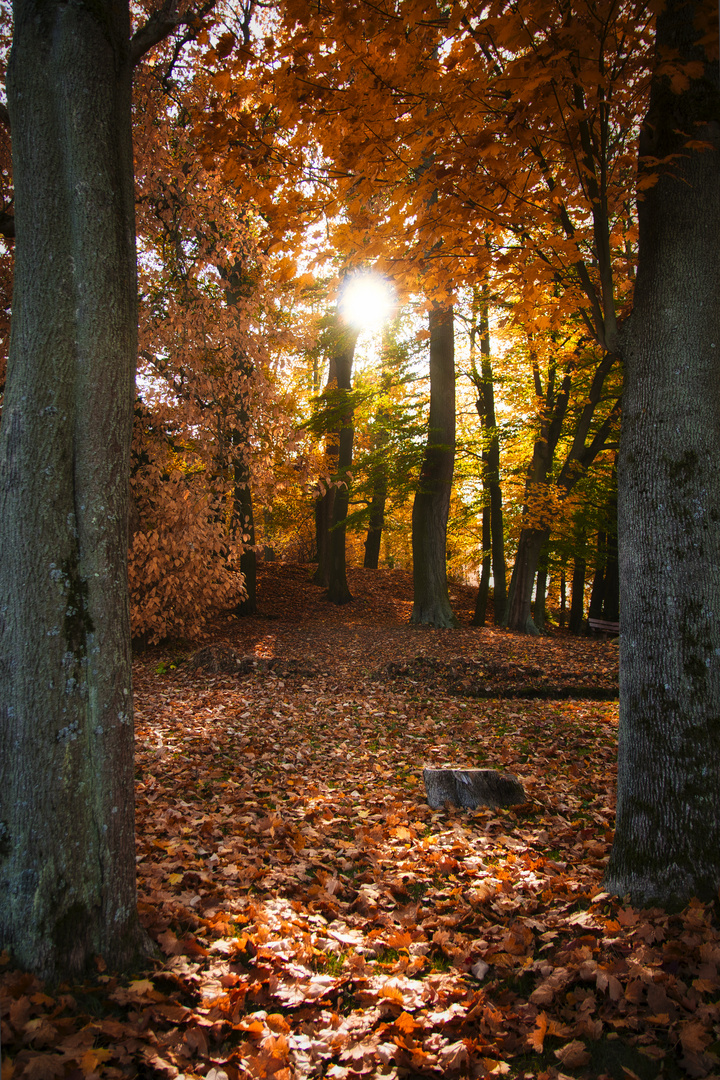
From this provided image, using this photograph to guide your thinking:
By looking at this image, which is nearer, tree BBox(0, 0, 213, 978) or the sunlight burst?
tree BBox(0, 0, 213, 978)

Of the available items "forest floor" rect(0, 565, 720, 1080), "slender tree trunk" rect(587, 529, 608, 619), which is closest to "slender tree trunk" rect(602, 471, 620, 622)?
"slender tree trunk" rect(587, 529, 608, 619)

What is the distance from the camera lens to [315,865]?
366cm

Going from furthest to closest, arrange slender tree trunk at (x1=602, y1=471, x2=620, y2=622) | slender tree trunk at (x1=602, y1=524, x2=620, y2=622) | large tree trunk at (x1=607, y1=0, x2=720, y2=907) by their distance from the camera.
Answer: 1. slender tree trunk at (x1=602, y1=524, x2=620, y2=622)
2. slender tree trunk at (x1=602, y1=471, x2=620, y2=622)
3. large tree trunk at (x1=607, y1=0, x2=720, y2=907)

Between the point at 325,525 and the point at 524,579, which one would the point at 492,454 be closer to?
the point at 524,579

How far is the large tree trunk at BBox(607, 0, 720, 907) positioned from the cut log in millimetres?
1467

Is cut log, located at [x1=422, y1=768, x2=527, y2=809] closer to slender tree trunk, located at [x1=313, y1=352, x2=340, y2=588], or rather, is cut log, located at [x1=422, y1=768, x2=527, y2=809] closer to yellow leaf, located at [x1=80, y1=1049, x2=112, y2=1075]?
yellow leaf, located at [x1=80, y1=1049, x2=112, y2=1075]

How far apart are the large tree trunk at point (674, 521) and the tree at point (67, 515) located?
100 inches

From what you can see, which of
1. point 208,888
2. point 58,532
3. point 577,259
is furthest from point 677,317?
point 208,888

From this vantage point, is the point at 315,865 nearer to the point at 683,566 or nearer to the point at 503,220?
the point at 683,566

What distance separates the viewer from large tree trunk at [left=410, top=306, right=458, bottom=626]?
1398 centimetres

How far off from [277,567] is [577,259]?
1707cm

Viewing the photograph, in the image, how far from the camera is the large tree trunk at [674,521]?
2979 millimetres

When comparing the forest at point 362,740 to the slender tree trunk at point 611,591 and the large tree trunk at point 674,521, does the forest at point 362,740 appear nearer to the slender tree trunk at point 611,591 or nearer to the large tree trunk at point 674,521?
the large tree trunk at point 674,521

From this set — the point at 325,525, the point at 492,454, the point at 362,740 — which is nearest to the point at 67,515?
the point at 362,740
